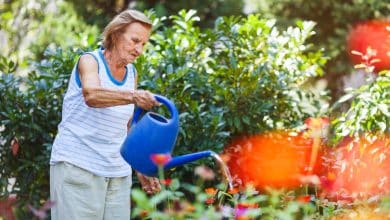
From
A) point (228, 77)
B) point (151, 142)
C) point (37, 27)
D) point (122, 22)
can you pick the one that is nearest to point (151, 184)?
point (151, 142)

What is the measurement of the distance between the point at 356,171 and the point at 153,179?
4.12ft

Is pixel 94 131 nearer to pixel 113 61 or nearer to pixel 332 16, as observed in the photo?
pixel 113 61

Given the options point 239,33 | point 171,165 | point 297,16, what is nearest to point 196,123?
point 239,33

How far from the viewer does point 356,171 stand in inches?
159

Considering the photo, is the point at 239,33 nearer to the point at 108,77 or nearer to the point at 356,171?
the point at 356,171

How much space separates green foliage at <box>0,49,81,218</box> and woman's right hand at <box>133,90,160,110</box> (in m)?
1.69

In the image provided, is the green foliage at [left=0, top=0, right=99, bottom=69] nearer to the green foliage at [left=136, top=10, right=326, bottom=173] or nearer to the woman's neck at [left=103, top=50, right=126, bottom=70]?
the green foliage at [left=136, top=10, right=326, bottom=173]

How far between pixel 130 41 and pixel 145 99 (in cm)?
34

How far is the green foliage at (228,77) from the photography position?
4.36 meters

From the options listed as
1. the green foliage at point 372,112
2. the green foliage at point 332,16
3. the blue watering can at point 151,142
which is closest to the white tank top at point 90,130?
the blue watering can at point 151,142

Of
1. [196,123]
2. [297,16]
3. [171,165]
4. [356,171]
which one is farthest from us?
[297,16]

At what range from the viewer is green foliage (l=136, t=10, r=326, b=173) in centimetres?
436

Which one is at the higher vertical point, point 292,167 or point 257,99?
point 257,99

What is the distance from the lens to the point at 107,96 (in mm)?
2803
